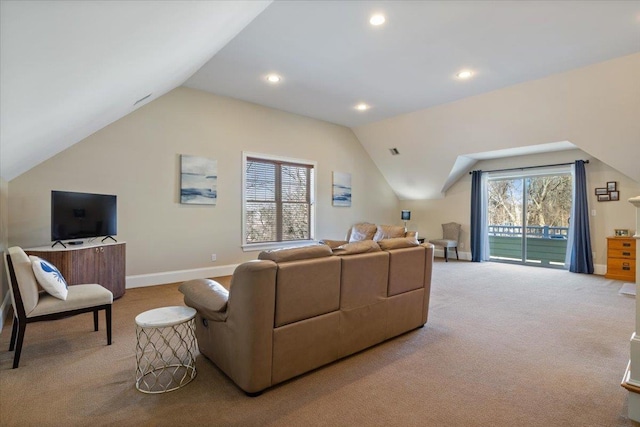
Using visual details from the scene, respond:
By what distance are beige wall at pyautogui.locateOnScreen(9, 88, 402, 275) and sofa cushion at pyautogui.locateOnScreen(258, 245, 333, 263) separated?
11.4 ft

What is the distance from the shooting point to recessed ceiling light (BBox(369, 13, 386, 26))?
3.25 meters

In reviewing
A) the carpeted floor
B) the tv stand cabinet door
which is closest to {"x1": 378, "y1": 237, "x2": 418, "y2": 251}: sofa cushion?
the carpeted floor

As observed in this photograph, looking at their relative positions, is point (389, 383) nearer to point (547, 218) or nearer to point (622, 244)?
point (622, 244)

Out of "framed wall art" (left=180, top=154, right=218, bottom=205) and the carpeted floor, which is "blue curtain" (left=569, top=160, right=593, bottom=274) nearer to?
the carpeted floor

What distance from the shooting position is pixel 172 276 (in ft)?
17.0

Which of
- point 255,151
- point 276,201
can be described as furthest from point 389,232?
point 255,151

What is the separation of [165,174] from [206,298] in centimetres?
345

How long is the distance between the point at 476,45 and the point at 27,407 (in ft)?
17.1

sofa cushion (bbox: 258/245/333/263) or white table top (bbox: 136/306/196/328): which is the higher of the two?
sofa cushion (bbox: 258/245/333/263)

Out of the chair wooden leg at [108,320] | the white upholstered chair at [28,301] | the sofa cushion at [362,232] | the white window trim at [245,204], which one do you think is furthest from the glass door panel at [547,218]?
the white upholstered chair at [28,301]

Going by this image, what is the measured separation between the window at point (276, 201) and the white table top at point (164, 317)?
3.73m

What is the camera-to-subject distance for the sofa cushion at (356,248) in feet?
8.68

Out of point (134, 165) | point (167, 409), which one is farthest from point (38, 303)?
point (134, 165)

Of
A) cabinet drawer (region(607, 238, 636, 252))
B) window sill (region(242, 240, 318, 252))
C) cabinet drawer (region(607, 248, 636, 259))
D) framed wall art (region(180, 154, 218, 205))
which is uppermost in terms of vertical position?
framed wall art (region(180, 154, 218, 205))
